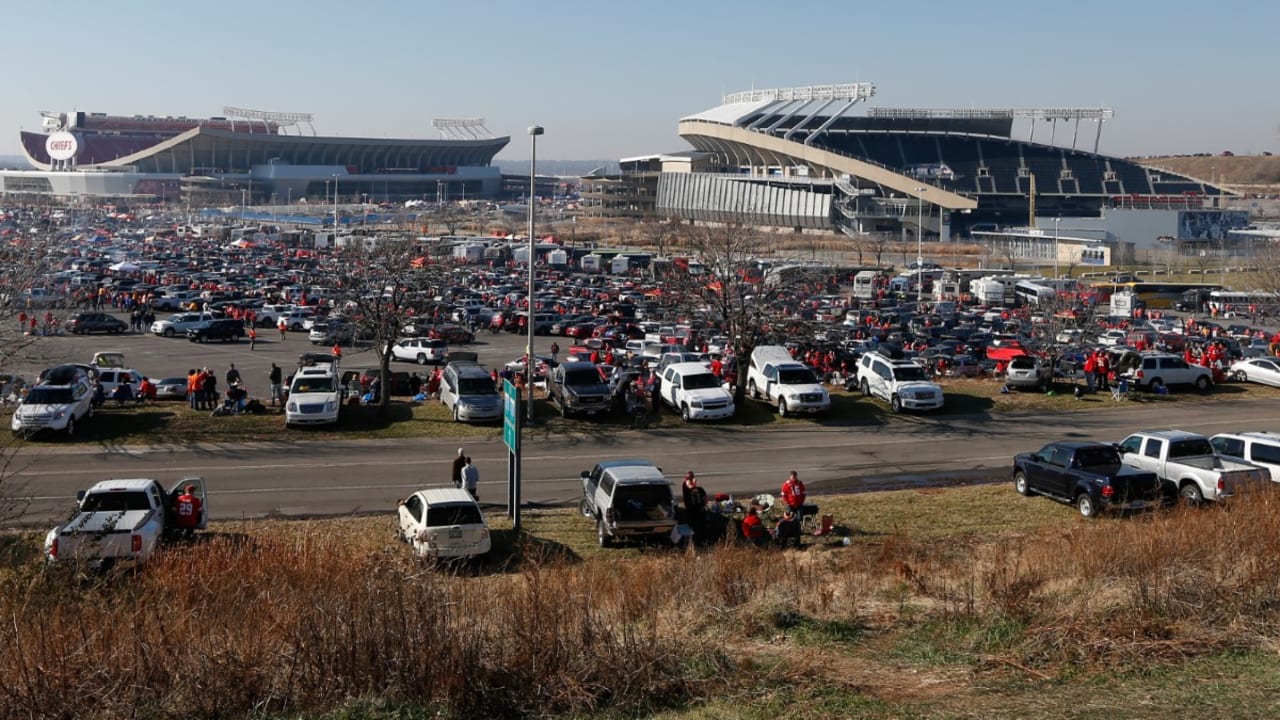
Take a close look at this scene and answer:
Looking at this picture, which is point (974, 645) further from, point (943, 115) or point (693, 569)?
point (943, 115)

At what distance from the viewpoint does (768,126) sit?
454 ft

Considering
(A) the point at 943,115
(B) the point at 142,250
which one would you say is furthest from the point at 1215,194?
(B) the point at 142,250

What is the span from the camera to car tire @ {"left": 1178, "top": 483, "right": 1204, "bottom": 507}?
1758 cm

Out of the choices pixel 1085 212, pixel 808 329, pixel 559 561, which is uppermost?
pixel 1085 212

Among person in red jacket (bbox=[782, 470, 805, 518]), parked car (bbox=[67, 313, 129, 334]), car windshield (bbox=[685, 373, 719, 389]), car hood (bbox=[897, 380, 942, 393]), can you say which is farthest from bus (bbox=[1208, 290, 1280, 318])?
parked car (bbox=[67, 313, 129, 334])

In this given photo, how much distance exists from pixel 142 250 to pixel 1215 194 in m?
112

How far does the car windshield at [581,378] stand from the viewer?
2638 cm

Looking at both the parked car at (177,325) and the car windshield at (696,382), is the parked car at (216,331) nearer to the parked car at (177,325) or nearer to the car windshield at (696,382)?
the parked car at (177,325)

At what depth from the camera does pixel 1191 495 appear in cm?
1792

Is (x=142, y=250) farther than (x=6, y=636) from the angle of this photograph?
Yes

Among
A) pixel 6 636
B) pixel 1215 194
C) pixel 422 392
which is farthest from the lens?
pixel 1215 194

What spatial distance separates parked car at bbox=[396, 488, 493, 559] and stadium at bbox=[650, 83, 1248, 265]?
97315mm

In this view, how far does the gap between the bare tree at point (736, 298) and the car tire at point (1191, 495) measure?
11.3 metres

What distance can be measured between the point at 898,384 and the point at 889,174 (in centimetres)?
9681
